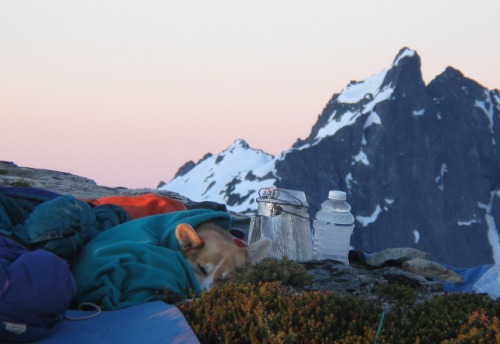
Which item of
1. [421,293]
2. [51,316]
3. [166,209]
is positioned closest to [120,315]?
[51,316]

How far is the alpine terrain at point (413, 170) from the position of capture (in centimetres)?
18050

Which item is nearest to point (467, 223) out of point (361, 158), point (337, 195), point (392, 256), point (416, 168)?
point (416, 168)

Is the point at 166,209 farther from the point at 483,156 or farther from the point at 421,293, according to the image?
the point at 483,156

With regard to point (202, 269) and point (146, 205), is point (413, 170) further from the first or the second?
point (202, 269)

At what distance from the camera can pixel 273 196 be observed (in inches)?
419

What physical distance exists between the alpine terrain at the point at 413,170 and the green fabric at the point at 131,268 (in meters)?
172

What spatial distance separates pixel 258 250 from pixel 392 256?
3682mm

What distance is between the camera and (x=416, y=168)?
18838 centimetres

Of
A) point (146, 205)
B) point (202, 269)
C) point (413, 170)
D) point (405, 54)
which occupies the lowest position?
point (202, 269)

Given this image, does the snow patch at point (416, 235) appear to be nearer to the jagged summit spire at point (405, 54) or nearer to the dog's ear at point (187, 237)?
the jagged summit spire at point (405, 54)

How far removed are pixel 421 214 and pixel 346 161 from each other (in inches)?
937

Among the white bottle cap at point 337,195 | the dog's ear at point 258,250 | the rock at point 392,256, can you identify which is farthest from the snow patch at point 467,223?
the dog's ear at point 258,250

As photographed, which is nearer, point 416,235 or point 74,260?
point 74,260

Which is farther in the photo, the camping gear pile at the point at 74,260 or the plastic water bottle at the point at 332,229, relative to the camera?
the plastic water bottle at the point at 332,229
